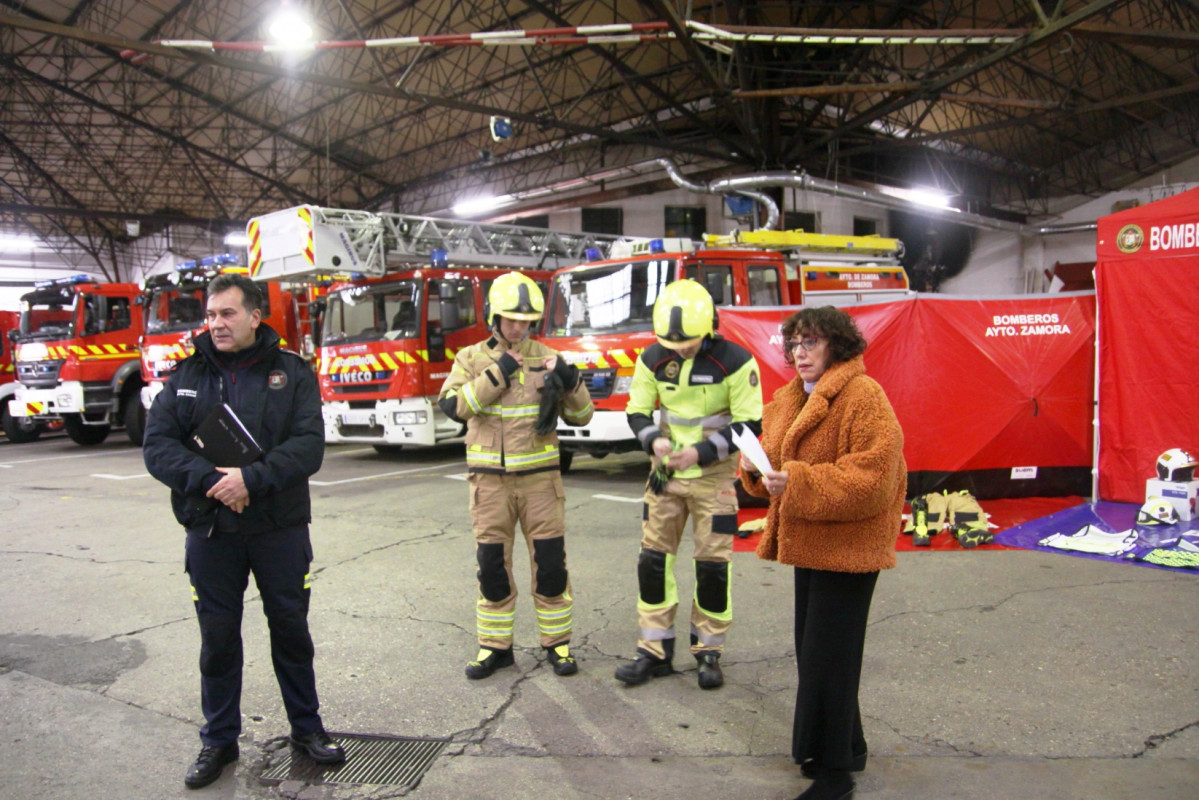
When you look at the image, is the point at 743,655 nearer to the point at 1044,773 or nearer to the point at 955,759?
the point at 955,759

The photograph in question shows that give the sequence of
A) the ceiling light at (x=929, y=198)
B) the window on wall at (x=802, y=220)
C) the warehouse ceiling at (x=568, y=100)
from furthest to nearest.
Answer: the window on wall at (x=802, y=220) → the ceiling light at (x=929, y=198) → the warehouse ceiling at (x=568, y=100)

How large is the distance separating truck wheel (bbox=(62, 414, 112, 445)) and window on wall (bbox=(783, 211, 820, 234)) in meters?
17.0

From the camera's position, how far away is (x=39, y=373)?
45.0 feet

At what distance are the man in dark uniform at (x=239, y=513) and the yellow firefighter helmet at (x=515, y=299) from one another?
1.13 m

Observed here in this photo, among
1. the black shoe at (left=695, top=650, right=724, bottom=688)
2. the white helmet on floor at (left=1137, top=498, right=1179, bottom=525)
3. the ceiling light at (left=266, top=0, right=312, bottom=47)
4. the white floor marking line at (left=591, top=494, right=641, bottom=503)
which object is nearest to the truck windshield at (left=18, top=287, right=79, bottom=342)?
the ceiling light at (left=266, top=0, right=312, bottom=47)

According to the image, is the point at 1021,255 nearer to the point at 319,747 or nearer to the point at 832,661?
the point at 832,661

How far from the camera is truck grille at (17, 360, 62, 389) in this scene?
13617 millimetres

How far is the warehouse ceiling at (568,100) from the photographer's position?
554 inches

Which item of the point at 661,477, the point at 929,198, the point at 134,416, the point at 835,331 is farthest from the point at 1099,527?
the point at 929,198

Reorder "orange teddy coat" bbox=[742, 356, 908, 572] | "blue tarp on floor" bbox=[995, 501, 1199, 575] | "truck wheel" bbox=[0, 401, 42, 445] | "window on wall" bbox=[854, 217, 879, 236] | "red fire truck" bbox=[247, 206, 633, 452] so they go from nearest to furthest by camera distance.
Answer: "orange teddy coat" bbox=[742, 356, 908, 572]
"blue tarp on floor" bbox=[995, 501, 1199, 575]
"red fire truck" bbox=[247, 206, 633, 452]
"truck wheel" bbox=[0, 401, 42, 445]
"window on wall" bbox=[854, 217, 879, 236]

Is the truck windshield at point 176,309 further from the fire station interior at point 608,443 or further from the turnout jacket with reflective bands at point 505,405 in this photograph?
the turnout jacket with reflective bands at point 505,405

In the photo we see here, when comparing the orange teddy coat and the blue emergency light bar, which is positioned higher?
the blue emergency light bar

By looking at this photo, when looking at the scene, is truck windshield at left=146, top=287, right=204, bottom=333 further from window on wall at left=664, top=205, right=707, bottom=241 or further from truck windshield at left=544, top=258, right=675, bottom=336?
window on wall at left=664, top=205, right=707, bottom=241

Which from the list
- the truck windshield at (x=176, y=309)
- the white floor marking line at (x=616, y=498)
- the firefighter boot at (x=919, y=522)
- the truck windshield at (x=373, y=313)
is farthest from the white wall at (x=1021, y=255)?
the truck windshield at (x=176, y=309)
